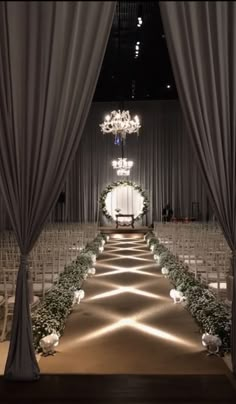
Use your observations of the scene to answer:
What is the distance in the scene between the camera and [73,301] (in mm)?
7234

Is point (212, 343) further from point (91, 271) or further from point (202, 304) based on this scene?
point (91, 271)

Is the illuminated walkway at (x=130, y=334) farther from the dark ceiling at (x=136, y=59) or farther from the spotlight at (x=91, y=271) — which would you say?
the dark ceiling at (x=136, y=59)

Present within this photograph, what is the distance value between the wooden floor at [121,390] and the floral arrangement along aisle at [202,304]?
91cm

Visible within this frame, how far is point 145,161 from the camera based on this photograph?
80.7 feet

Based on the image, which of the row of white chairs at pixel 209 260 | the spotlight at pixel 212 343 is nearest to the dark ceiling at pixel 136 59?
the row of white chairs at pixel 209 260

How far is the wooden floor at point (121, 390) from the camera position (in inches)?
148

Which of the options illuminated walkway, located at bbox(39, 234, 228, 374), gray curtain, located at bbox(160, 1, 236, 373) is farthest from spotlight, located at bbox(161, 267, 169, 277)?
Result: gray curtain, located at bbox(160, 1, 236, 373)

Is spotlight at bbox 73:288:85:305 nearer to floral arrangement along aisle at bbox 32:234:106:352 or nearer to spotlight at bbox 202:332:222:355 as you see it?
floral arrangement along aisle at bbox 32:234:106:352

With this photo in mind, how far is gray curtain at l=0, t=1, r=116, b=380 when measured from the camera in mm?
3857

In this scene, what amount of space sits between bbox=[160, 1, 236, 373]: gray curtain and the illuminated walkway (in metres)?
0.95

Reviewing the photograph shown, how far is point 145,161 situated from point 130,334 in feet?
63.1

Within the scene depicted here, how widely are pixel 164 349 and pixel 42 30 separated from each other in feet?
13.0

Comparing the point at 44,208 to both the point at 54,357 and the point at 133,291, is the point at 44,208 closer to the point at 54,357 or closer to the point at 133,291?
the point at 54,357

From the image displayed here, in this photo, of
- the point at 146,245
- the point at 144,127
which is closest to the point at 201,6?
the point at 146,245
